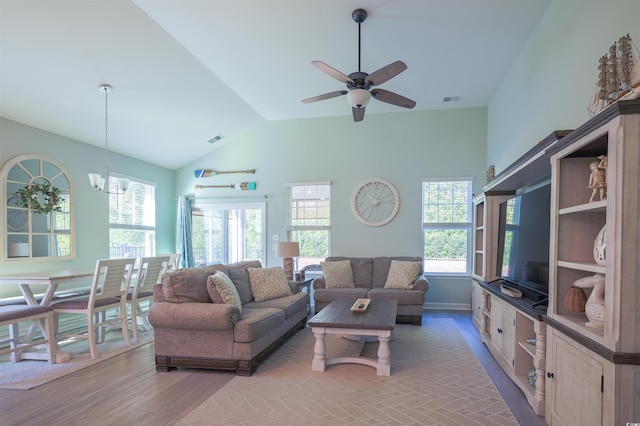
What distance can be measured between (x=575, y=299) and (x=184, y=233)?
6.44 meters

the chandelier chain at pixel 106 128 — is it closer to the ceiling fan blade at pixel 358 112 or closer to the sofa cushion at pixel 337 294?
the ceiling fan blade at pixel 358 112

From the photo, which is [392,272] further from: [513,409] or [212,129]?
[212,129]

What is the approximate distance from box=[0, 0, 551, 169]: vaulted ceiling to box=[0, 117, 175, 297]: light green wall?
115 millimetres

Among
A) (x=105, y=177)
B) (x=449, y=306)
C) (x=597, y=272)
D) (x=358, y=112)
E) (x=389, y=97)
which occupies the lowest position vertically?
(x=449, y=306)

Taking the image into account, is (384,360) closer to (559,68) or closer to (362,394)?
(362,394)

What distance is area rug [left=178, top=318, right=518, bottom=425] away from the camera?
2492 millimetres

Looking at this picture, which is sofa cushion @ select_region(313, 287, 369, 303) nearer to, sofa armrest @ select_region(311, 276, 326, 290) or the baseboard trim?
sofa armrest @ select_region(311, 276, 326, 290)

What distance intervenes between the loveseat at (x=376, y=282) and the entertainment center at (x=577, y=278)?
4.53 feet

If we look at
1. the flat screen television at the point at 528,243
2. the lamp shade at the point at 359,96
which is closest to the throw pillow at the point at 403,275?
the flat screen television at the point at 528,243

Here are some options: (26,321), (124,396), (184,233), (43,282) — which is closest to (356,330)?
(124,396)

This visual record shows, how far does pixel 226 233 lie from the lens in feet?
23.7

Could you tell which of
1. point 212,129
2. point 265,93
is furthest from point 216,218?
point 265,93

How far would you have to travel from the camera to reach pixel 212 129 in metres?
6.31

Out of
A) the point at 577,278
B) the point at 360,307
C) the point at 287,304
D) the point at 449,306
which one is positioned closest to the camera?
the point at 577,278
